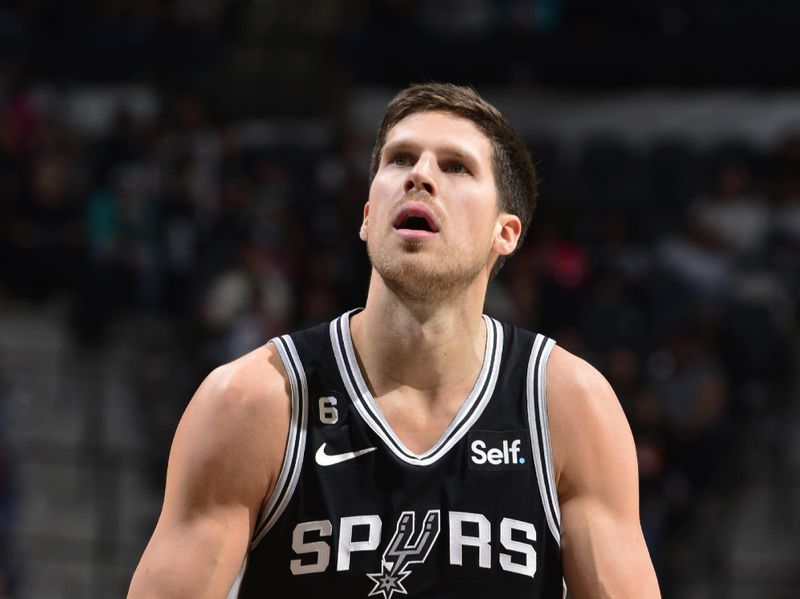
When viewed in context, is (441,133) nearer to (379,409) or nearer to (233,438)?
(379,409)

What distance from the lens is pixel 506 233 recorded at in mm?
3586

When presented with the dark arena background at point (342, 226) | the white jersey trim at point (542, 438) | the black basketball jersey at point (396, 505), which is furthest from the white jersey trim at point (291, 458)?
the dark arena background at point (342, 226)

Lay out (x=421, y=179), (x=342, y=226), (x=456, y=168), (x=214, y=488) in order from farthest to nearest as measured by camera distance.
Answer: (x=342, y=226), (x=456, y=168), (x=421, y=179), (x=214, y=488)

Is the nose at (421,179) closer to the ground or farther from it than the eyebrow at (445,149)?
closer to the ground

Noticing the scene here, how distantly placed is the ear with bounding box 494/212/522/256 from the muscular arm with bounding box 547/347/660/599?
1.29ft

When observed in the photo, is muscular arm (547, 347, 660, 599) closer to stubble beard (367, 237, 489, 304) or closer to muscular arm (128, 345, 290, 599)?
stubble beard (367, 237, 489, 304)

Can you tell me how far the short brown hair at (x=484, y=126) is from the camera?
347 cm

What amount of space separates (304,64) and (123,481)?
508cm

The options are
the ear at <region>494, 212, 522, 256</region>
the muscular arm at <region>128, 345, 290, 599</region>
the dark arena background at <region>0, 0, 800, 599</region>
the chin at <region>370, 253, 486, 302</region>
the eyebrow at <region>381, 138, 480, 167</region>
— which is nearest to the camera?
the muscular arm at <region>128, 345, 290, 599</region>

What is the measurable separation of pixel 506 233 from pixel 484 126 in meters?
0.29

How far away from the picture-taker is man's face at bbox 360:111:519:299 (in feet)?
10.8

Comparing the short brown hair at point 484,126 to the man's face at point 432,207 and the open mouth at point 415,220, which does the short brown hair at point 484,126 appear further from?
the open mouth at point 415,220

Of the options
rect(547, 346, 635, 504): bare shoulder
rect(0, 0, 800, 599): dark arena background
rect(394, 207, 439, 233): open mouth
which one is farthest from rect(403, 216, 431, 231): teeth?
rect(0, 0, 800, 599): dark arena background

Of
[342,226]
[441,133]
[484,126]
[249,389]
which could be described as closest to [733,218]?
[342,226]
